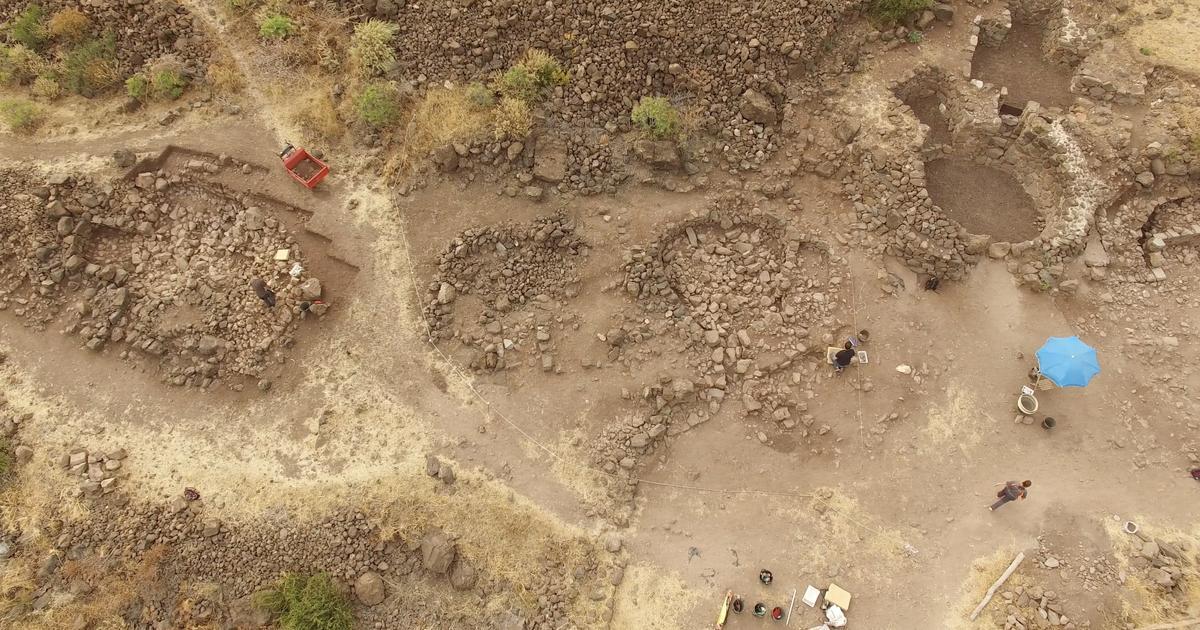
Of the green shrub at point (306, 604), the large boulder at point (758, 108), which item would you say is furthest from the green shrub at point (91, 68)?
the large boulder at point (758, 108)

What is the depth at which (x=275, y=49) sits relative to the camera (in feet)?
53.1

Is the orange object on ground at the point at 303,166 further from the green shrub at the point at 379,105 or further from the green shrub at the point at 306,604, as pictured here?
the green shrub at the point at 306,604

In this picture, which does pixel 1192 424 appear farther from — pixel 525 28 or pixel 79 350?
pixel 79 350

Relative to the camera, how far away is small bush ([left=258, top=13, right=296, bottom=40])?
15.9 meters

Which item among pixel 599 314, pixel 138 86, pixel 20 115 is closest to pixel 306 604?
pixel 599 314

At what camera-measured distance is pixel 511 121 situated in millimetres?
14633

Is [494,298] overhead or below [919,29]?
below

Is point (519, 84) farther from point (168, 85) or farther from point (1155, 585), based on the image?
point (1155, 585)

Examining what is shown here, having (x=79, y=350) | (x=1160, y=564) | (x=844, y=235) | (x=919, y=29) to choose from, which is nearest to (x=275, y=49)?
(x=79, y=350)

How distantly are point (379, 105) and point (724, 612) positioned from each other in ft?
47.6

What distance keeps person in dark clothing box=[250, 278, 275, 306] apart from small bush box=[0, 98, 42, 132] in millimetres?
8298

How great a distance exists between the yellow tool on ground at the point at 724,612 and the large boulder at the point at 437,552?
5.43 m

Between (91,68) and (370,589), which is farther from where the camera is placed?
(91,68)

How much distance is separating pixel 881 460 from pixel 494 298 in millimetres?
9714
